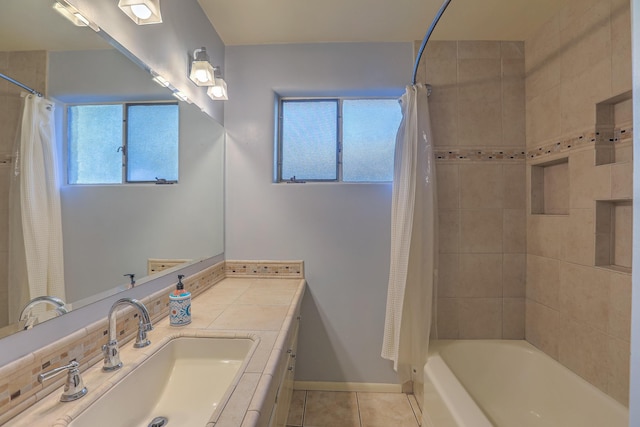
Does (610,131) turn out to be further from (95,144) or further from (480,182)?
(95,144)

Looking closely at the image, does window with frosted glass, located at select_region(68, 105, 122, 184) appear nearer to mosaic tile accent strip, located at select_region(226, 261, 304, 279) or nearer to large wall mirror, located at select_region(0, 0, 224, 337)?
large wall mirror, located at select_region(0, 0, 224, 337)

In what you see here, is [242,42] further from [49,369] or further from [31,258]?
[49,369]

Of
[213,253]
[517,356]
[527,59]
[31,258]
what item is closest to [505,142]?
[527,59]

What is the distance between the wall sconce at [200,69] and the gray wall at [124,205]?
157 millimetres

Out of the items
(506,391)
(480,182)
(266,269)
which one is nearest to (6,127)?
(266,269)

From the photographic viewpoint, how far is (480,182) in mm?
1911

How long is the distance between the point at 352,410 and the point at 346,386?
0.18 m

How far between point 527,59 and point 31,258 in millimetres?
2765

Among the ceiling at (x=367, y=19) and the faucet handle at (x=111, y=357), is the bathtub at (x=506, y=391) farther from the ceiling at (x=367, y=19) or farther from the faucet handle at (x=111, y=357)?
the ceiling at (x=367, y=19)

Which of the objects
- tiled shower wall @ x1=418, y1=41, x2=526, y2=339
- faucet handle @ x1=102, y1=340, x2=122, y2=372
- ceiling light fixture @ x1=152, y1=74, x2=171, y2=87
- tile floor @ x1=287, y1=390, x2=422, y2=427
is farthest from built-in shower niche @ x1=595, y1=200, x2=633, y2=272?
ceiling light fixture @ x1=152, y1=74, x2=171, y2=87

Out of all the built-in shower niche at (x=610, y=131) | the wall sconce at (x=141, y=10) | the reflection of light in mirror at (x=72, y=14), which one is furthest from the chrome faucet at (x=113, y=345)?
the built-in shower niche at (x=610, y=131)

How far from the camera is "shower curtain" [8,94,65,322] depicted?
0.73 m

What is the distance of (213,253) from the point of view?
1.83m

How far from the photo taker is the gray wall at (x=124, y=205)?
890mm
